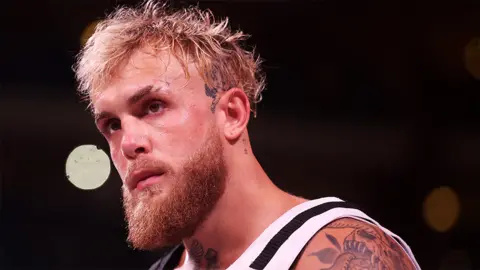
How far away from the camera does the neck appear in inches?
54.4

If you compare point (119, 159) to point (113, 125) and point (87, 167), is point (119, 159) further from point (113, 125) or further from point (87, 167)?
point (87, 167)

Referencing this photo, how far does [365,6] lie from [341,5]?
77 mm

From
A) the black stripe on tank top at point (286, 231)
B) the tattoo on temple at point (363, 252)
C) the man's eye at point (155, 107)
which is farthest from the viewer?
the man's eye at point (155, 107)

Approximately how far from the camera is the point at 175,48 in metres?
1.39

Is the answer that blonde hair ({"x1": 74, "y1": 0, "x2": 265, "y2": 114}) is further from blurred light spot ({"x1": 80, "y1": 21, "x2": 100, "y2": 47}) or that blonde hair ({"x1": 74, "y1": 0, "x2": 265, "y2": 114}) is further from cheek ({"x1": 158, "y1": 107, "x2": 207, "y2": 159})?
blurred light spot ({"x1": 80, "y1": 21, "x2": 100, "y2": 47})

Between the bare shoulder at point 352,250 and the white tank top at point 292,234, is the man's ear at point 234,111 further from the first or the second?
the bare shoulder at point 352,250

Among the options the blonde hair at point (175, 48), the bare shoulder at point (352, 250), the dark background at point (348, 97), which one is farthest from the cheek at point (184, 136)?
the dark background at point (348, 97)

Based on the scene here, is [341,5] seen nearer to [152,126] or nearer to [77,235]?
[152,126]

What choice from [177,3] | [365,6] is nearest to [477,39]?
[365,6]

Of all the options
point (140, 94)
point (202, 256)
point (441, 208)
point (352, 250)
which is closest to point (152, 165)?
point (140, 94)

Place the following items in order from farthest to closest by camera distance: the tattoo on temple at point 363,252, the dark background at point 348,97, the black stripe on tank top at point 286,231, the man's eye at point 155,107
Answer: the dark background at point 348,97, the man's eye at point 155,107, the black stripe on tank top at point 286,231, the tattoo on temple at point 363,252

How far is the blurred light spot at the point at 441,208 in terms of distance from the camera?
192 centimetres

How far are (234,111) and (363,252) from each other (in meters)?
0.48

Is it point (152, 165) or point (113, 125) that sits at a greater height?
point (113, 125)
